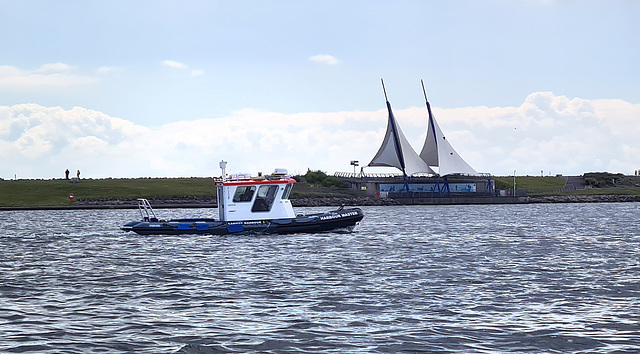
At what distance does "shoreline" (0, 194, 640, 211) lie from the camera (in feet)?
360

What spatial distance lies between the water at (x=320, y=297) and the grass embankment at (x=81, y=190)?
76.0 meters

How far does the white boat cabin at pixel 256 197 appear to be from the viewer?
1768 inches

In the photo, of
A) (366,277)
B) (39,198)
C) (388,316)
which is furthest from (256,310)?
(39,198)

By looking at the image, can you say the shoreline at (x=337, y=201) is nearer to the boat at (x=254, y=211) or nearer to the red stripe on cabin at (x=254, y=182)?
the boat at (x=254, y=211)

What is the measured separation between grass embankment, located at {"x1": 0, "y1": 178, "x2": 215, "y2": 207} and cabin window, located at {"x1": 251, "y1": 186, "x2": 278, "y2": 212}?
74.3 m

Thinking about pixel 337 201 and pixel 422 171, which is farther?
pixel 422 171

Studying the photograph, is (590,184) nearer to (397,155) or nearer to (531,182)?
(531,182)

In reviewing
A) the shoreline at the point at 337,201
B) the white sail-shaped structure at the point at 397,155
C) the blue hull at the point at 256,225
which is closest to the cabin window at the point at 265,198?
the blue hull at the point at 256,225

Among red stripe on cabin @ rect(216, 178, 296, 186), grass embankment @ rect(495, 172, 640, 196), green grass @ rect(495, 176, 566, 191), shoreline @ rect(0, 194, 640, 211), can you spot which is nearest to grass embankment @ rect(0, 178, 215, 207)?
shoreline @ rect(0, 194, 640, 211)

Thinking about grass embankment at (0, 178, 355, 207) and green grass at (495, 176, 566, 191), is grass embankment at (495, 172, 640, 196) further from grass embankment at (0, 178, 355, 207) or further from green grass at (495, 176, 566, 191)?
grass embankment at (0, 178, 355, 207)

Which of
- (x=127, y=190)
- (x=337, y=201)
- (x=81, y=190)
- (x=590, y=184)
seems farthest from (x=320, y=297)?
(x=590, y=184)

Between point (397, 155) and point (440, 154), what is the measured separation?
7.24m

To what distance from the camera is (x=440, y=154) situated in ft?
429

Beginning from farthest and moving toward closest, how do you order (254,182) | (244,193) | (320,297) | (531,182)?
(531,182), (244,193), (254,182), (320,297)
